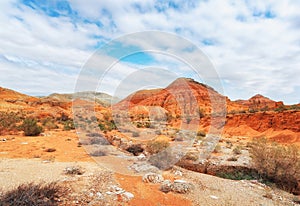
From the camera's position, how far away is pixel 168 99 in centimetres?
4959

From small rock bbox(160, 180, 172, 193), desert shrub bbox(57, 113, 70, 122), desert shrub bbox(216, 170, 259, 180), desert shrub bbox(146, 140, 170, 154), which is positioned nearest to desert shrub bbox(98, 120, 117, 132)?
desert shrub bbox(57, 113, 70, 122)

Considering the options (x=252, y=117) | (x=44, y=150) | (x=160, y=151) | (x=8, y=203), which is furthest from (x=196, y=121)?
(x=8, y=203)

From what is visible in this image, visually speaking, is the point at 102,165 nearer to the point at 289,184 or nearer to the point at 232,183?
the point at 232,183

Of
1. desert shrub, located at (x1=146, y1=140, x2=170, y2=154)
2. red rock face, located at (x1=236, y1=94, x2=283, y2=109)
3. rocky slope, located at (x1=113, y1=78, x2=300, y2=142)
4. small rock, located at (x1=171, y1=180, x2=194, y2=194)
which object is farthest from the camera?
red rock face, located at (x1=236, y1=94, x2=283, y2=109)

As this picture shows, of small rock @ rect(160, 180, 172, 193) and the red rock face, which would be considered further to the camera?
the red rock face

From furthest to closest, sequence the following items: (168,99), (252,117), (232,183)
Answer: (168,99) < (252,117) < (232,183)

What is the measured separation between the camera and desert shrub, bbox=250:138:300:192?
6688 millimetres

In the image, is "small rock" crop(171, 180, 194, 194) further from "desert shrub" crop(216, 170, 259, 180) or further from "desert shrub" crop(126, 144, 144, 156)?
"desert shrub" crop(126, 144, 144, 156)

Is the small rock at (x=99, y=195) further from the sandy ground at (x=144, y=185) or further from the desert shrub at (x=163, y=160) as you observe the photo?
→ the desert shrub at (x=163, y=160)

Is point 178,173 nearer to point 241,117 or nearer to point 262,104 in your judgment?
point 241,117

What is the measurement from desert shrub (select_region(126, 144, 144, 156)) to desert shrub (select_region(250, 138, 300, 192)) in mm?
5437

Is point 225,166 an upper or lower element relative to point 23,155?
upper

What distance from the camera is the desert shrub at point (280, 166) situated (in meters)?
6.69

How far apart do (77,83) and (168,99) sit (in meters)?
42.1
